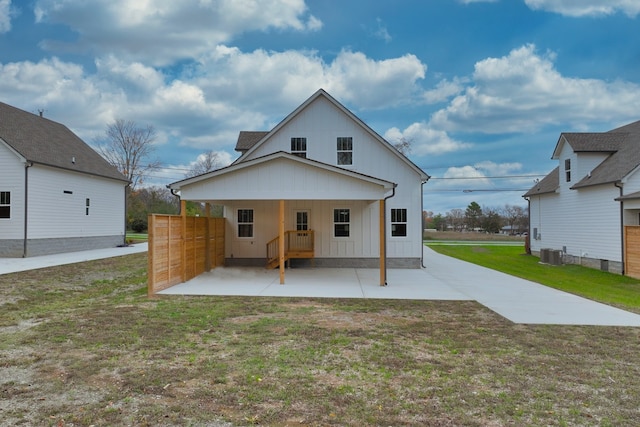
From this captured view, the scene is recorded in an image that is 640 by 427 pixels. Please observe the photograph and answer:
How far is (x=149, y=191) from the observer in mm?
46969

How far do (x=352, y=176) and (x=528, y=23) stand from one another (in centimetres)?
1050

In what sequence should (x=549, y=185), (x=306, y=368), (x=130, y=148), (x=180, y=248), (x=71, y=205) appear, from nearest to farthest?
(x=306, y=368), (x=180, y=248), (x=71, y=205), (x=549, y=185), (x=130, y=148)

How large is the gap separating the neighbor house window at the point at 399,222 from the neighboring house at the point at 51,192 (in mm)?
15873

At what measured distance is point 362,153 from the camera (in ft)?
52.4

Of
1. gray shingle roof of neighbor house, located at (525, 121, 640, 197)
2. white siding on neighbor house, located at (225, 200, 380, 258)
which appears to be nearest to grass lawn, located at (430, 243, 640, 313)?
gray shingle roof of neighbor house, located at (525, 121, 640, 197)

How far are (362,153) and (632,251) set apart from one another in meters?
10.6

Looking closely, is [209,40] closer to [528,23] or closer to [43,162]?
[43,162]

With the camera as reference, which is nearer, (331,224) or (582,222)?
(331,224)

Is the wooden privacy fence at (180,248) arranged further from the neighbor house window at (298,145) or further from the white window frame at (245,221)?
the neighbor house window at (298,145)

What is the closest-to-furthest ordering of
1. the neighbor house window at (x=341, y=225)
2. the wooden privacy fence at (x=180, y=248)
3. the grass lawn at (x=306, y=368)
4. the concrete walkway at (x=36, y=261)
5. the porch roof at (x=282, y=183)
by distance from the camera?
the grass lawn at (x=306, y=368) → the wooden privacy fence at (x=180, y=248) → the porch roof at (x=282, y=183) → the concrete walkway at (x=36, y=261) → the neighbor house window at (x=341, y=225)

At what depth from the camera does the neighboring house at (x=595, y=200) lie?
49.5 ft

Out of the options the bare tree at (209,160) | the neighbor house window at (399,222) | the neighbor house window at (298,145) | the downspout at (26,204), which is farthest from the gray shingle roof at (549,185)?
the bare tree at (209,160)

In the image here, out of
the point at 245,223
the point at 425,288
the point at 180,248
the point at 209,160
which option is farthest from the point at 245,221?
the point at 209,160

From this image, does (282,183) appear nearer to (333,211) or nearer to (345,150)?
(333,211)
